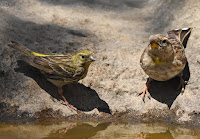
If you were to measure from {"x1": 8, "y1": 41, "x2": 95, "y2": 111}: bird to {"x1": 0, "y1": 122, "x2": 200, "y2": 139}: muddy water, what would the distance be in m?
0.48

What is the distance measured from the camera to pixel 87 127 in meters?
4.36

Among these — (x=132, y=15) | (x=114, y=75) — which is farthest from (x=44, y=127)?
(x=132, y=15)

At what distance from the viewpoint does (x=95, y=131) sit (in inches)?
167

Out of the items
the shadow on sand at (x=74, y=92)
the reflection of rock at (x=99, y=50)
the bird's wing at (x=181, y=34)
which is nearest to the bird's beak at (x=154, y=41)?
the reflection of rock at (x=99, y=50)

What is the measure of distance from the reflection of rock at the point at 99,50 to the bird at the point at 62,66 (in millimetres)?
277

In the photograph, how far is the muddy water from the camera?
4032mm

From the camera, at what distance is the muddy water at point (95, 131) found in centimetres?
403

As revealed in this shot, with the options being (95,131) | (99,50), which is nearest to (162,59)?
(99,50)

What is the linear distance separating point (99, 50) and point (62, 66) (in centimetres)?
122

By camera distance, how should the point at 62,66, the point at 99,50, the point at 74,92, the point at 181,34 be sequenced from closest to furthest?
the point at 62,66 < the point at 74,92 < the point at 181,34 < the point at 99,50

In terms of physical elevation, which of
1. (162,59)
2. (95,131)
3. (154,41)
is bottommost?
(95,131)

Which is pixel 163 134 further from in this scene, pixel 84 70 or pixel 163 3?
pixel 163 3

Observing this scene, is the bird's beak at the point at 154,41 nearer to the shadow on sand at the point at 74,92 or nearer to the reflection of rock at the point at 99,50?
the reflection of rock at the point at 99,50

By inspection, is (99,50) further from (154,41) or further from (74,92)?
(154,41)
